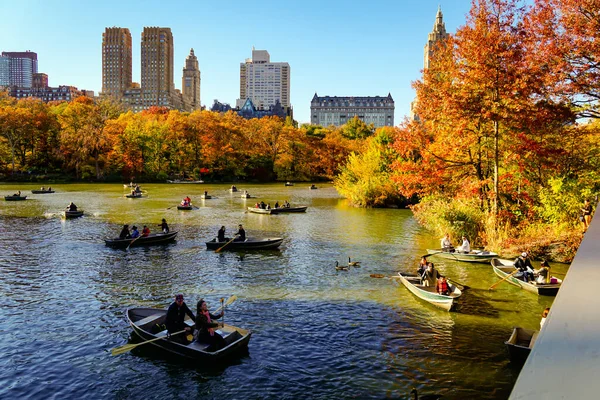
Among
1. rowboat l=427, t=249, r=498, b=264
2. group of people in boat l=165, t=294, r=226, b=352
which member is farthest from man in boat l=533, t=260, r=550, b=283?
group of people in boat l=165, t=294, r=226, b=352

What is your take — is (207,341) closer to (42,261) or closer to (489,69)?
(42,261)

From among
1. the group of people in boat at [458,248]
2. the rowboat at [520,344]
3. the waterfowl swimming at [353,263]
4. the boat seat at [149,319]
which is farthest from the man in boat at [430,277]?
the boat seat at [149,319]

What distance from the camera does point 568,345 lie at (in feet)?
11.5

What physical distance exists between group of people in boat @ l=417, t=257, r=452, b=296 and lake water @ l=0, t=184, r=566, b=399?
0.80 meters

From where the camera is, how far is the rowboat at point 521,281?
61.5ft

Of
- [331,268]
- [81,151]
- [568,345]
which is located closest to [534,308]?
[331,268]

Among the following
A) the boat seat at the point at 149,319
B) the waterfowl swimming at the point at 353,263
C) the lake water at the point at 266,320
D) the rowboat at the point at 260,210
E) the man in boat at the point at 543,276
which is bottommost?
the lake water at the point at 266,320

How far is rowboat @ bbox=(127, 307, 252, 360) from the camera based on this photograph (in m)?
13.1

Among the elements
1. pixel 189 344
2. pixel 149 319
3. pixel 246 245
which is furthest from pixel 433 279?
pixel 246 245

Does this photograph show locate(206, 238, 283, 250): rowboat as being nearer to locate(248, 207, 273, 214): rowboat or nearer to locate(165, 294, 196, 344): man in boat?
locate(165, 294, 196, 344): man in boat

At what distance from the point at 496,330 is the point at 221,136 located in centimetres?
9312

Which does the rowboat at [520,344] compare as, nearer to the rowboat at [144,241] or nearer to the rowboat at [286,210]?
the rowboat at [144,241]

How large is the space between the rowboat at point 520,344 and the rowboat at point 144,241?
21988 mm

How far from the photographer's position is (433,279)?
1894 cm
